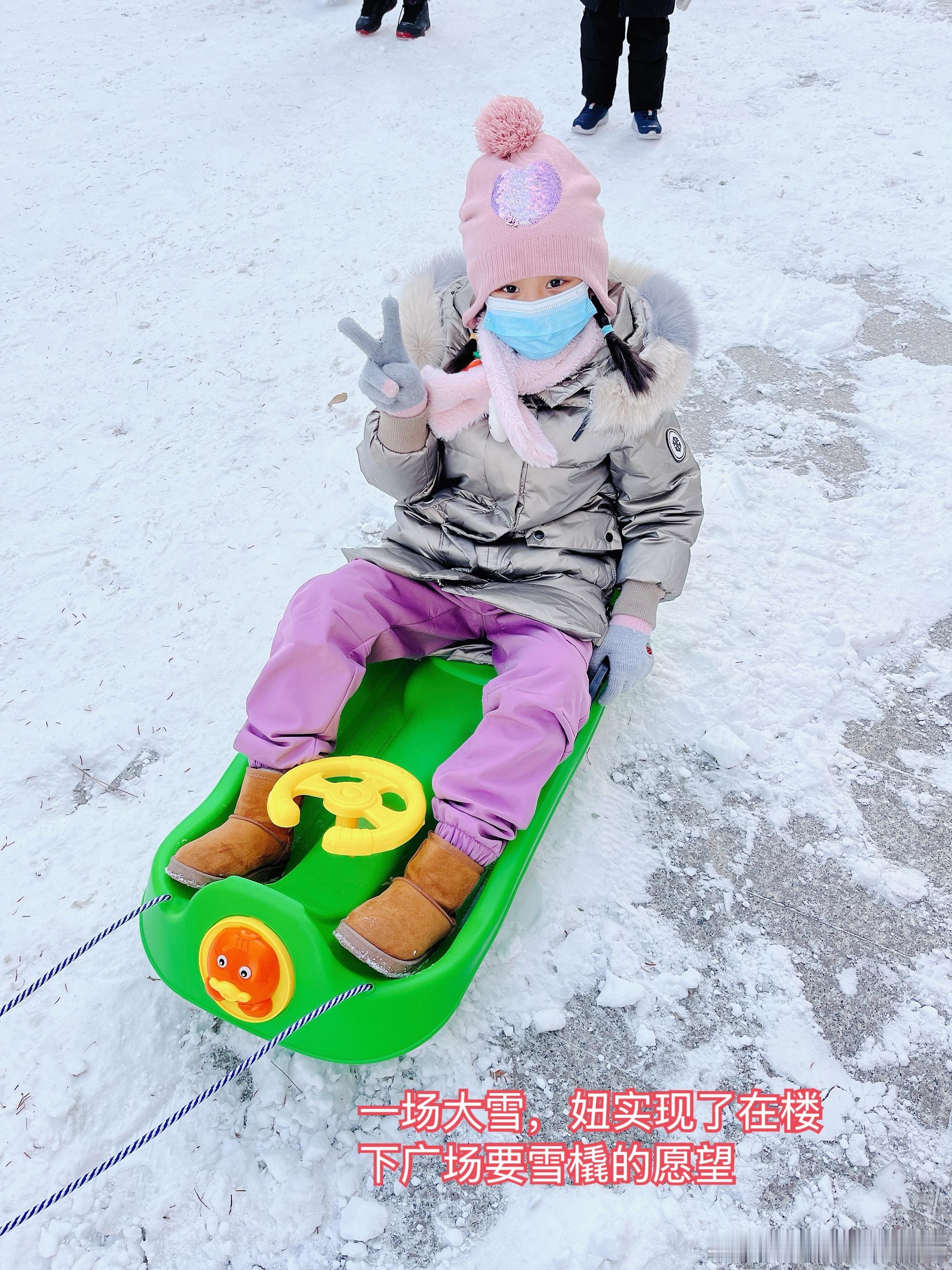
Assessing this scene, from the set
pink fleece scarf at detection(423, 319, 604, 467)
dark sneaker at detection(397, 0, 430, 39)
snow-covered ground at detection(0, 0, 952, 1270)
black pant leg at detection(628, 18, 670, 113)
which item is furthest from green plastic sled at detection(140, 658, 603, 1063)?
dark sneaker at detection(397, 0, 430, 39)

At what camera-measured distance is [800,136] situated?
3973 mm

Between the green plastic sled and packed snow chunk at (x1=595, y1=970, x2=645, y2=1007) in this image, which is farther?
packed snow chunk at (x1=595, y1=970, x2=645, y2=1007)

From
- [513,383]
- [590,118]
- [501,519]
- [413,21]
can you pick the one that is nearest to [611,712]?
[501,519]

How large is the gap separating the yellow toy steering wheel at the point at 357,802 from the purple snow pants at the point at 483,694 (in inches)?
2.8

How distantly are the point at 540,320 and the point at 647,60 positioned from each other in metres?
2.82

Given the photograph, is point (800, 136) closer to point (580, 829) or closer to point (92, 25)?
point (580, 829)

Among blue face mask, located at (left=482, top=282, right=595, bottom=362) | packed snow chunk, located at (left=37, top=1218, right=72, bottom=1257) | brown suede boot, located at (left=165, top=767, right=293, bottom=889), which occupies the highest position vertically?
blue face mask, located at (left=482, top=282, right=595, bottom=362)

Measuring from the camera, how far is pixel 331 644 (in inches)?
64.6

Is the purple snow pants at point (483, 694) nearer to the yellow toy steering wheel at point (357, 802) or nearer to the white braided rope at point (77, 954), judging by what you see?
the yellow toy steering wheel at point (357, 802)

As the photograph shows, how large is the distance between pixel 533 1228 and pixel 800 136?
4133mm

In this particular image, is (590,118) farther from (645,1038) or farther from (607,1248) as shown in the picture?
(607,1248)

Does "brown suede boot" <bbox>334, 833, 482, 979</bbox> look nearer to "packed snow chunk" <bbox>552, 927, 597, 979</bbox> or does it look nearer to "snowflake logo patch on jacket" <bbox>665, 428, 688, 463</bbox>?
"packed snow chunk" <bbox>552, 927, 597, 979</bbox>

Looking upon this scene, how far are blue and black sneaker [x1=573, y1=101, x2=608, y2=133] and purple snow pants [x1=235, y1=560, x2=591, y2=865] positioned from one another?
3112mm

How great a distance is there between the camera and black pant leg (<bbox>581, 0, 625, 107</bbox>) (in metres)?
3.64
